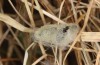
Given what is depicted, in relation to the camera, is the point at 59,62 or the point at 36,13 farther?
the point at 36,13

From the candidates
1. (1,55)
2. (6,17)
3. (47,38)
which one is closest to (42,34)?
(47,38)

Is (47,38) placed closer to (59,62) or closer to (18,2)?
(59,62)

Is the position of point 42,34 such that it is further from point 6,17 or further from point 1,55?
point 1,55

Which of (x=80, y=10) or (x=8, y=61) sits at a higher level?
(x=80, y=10)
